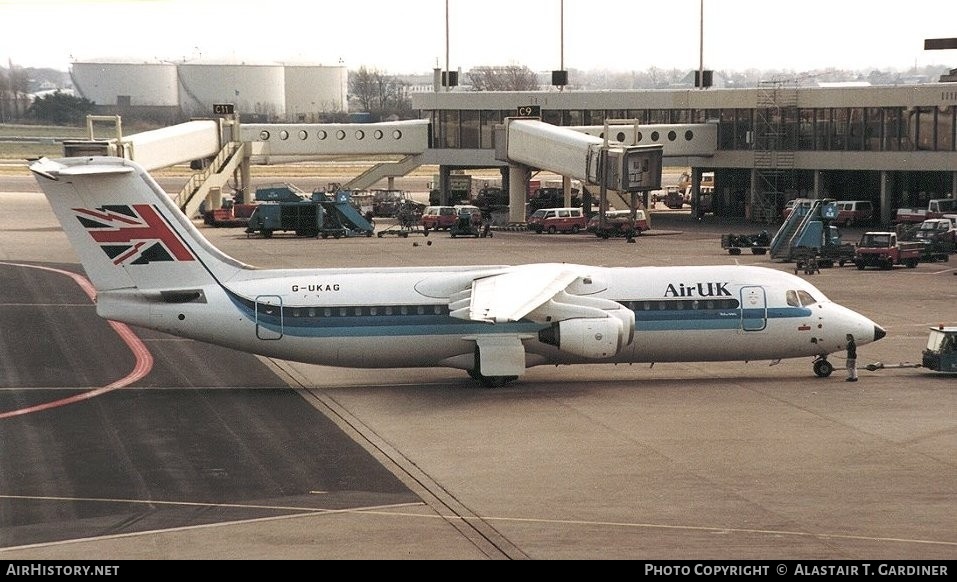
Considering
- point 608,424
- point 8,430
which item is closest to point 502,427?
point 608,424

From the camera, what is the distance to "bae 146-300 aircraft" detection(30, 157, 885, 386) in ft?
136

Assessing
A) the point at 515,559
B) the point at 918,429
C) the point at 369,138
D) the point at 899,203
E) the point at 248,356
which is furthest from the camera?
the point at 369,138

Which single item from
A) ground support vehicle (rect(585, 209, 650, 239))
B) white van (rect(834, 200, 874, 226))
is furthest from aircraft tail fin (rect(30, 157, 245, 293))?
white van (rect(834, 200, 874, 226))

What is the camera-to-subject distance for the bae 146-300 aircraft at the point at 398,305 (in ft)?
136

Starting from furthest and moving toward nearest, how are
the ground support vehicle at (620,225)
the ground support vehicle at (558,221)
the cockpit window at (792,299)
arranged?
1. the ground support vehicle at (558,221)
2. the ground support vehicle at (620,225)
3. the cockpit window at (792,299)

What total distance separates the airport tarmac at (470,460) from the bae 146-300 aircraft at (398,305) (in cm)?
133

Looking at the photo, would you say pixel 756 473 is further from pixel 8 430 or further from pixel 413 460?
pixel 8 430

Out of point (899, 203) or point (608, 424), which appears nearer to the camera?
point (608, 424)

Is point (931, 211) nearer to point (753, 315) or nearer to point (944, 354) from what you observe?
point (944, 354)

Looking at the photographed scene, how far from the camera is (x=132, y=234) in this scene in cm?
4200

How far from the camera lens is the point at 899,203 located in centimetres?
10750

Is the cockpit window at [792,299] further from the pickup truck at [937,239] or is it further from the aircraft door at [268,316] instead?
the pickup truck at [937,239]

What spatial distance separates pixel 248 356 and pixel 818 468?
2528cm

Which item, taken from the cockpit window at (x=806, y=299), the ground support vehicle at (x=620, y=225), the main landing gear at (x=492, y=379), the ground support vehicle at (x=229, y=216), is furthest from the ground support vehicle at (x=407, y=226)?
the cockpit window at (x=806, y=299)
